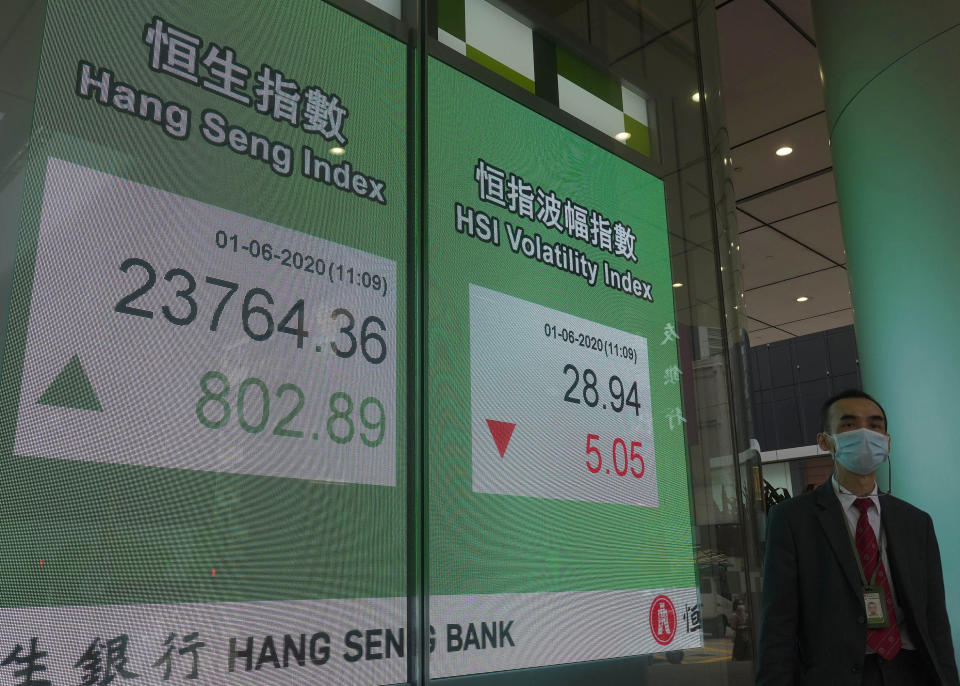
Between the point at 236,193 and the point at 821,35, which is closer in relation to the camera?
the point at 236,193

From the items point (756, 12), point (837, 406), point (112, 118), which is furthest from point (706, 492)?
point (756, 12)

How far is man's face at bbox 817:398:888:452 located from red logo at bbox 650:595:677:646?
61cm

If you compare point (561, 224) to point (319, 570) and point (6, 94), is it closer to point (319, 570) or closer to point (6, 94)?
point (319, 570)

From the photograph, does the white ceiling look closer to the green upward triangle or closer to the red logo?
the red logo

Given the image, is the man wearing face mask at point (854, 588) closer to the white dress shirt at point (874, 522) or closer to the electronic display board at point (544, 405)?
the white dress shirt at point (874, 522)

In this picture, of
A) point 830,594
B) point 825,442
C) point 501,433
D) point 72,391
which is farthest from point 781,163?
point 72,391

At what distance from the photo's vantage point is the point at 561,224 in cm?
242

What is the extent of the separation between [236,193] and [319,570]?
78 centimetres

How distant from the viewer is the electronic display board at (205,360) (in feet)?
4.65

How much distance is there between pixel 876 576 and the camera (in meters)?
2.08

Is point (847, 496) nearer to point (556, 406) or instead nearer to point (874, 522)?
point (874, 522)

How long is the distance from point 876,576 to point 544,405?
906 mm

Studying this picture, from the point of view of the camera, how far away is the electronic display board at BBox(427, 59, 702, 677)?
1.99m

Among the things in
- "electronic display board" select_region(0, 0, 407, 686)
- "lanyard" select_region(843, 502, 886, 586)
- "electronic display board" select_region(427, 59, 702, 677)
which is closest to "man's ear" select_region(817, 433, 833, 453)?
"lanyard" select_region(843, 502, 886, 586)
